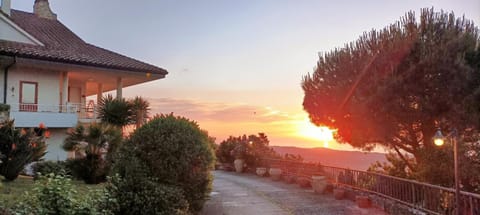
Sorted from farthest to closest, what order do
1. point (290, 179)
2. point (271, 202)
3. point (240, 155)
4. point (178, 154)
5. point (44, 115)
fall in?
point (240, 155), point (44, 115), point (290, 179), point (271, 202), point (178, 154)

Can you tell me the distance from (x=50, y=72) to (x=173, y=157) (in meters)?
12.1

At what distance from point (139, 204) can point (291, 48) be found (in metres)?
10.0

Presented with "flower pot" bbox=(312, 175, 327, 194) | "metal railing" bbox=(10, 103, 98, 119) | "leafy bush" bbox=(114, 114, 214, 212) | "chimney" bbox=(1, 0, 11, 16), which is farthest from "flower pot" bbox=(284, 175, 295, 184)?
"chimney" bbox=(1, 0, 11, 16)

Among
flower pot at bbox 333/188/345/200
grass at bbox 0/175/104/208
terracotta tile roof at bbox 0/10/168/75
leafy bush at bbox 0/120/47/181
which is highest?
terracotta tile roof at bbox 0/10/168/75

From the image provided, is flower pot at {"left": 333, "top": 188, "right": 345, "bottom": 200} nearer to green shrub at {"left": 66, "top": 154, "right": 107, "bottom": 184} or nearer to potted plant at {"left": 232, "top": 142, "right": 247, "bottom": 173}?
green shrub at {"left": 66, "top": 154, "right": 107, "bottom": 184}

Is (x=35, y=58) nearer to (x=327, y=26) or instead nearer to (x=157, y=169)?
(x=157, y=169)

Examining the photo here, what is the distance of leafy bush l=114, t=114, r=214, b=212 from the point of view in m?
7.94

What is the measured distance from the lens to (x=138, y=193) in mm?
7270

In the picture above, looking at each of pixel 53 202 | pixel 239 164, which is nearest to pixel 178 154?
pixel 53 202

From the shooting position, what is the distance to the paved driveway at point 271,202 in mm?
9859

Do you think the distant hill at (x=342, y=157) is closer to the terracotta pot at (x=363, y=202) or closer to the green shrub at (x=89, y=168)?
the terracotta pot at (x=363, y=202)

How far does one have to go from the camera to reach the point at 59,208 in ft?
17.6

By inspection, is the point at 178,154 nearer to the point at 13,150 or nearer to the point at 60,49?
the point at 13,150

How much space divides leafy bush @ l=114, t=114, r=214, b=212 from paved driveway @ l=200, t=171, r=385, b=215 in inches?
46.8
